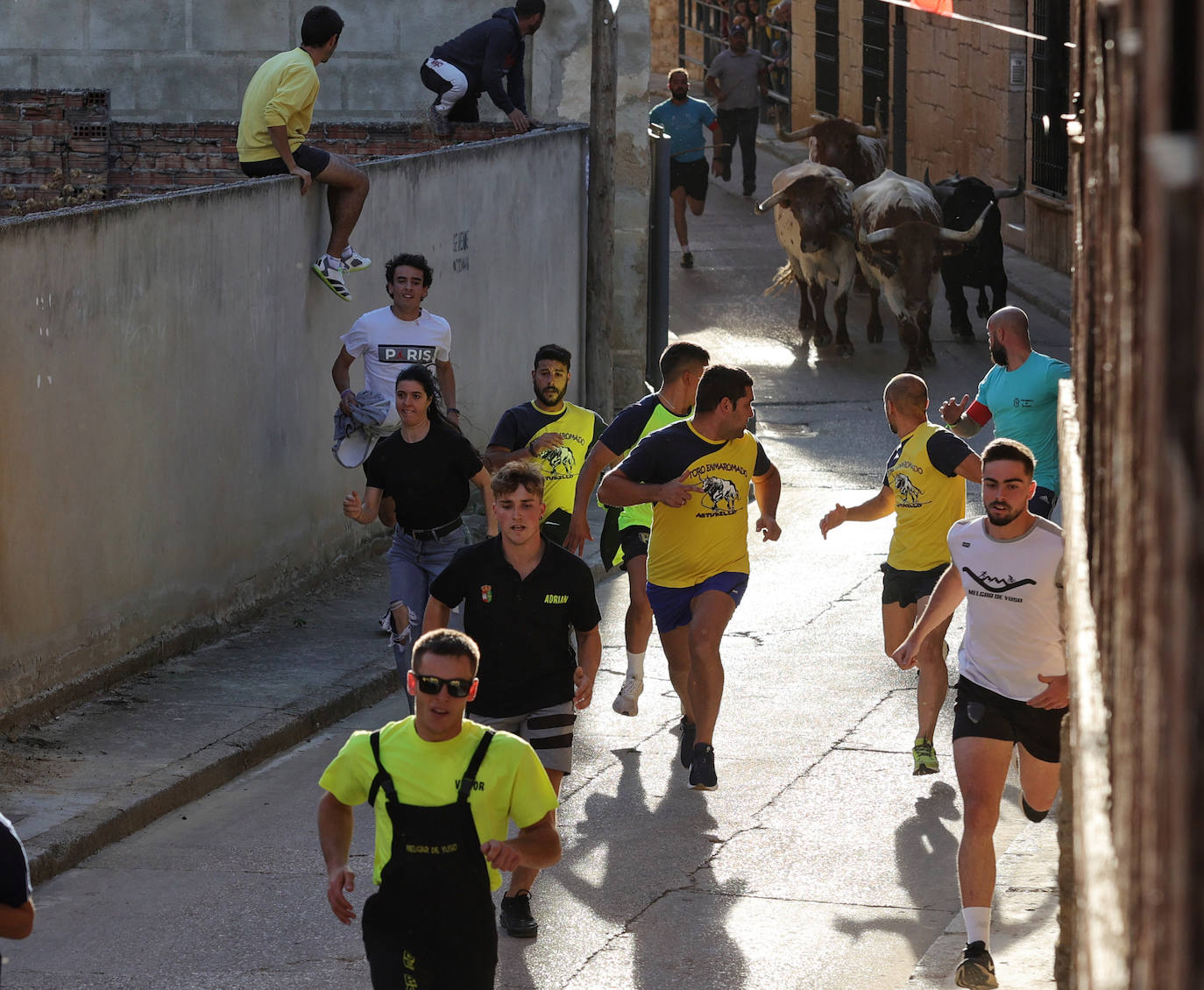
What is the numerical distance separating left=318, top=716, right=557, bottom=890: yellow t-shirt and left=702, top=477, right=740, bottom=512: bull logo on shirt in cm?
370

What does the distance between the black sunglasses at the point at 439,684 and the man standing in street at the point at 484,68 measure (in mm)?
12308

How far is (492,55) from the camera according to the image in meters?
17.0

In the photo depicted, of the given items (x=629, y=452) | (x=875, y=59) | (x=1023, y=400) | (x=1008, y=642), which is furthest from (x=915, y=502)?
(x=875, y=59)

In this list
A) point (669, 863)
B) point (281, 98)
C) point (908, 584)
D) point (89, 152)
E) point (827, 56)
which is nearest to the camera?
point (669, 863)

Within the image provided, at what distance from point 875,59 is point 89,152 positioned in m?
22.7

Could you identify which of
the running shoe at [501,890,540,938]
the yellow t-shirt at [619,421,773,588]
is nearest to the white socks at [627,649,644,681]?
the yellow t-shirt at [619,421,773,588]

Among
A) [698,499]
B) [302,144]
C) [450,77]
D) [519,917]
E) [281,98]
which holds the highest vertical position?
[450,77]

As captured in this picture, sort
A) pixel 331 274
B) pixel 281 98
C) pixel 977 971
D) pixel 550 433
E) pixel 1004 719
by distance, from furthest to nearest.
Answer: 1. pixel 331 274
2. pixel 281 98
3. pixel 550 433
4. pixel 1004 719
5. pixel 977 971

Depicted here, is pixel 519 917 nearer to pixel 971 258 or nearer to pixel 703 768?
pixel 703 768

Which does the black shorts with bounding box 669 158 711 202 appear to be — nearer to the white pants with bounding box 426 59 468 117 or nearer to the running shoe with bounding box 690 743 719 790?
the white pants with bounding box 426 59 468 117

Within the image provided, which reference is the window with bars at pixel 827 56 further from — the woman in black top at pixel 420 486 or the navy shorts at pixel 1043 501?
the woman in black top at pixel 420 486

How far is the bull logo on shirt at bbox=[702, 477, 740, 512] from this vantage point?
9.01 meters

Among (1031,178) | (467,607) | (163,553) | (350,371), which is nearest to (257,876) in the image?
(467,607)

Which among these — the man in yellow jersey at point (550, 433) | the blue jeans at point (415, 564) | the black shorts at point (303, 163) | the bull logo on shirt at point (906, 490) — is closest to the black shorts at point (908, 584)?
the bull logo on shirt at point (906, 490)
